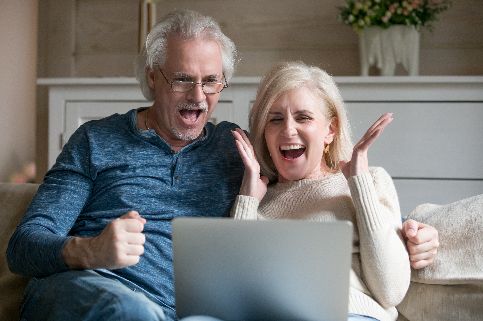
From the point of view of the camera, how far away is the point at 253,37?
365 centimetres

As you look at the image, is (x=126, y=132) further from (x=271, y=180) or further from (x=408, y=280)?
(x=408, y=280)

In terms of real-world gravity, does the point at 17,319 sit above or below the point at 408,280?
below

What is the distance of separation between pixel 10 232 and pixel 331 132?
2.71 ft

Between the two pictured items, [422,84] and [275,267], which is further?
[422,84]

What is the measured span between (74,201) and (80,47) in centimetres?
205

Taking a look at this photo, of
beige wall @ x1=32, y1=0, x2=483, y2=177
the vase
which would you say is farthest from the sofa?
beige wall @ x1=32, y1=0, x2=483, y2=177

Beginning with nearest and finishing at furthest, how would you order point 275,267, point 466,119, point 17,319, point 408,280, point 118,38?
1. point 275,267
2. point 408,280
3. point 17,319
4. point 466,119
5. point 118,38

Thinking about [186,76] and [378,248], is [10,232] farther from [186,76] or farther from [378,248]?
[378,248]

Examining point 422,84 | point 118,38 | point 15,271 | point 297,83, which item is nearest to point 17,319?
point 15,271

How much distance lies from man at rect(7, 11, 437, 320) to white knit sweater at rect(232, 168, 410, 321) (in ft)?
0.27

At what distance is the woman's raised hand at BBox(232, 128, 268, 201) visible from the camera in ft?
6.45

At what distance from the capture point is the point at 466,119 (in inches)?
119

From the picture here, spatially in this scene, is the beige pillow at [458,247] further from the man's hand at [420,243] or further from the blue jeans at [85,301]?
the blue jeans at [85,301]

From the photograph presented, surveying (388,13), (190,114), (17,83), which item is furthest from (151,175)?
(17,83)
